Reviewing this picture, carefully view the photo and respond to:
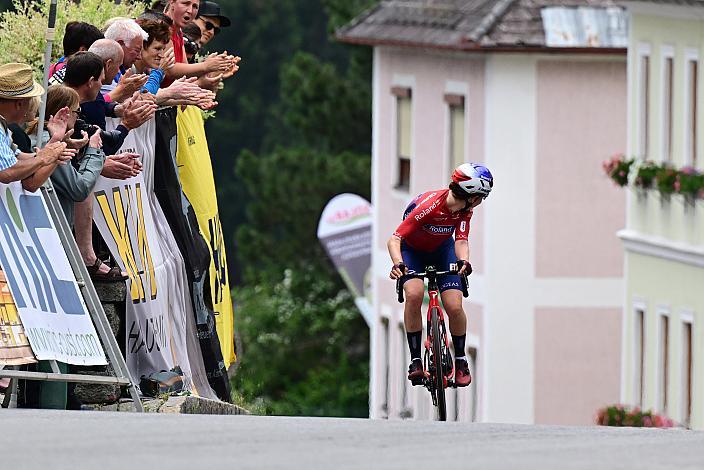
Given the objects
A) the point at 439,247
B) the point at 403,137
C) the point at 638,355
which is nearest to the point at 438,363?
the point at 439,247

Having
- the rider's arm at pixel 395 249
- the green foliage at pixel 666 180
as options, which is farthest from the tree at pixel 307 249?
the rider's arm at pixel 395 249

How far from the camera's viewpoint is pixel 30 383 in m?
13.6

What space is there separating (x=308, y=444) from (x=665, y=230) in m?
24.1

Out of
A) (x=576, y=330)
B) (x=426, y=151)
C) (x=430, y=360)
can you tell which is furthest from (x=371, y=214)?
(x=430, y=360)

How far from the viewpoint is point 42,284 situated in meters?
13.3

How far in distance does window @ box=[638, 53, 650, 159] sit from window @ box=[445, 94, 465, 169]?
4524 millimetres

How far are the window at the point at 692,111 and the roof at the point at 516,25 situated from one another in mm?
3518

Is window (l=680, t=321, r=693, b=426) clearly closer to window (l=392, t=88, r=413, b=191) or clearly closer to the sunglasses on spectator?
window (l=392, t=88, r=413, b=191)

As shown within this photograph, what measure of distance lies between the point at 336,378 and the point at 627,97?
20172 millimetres

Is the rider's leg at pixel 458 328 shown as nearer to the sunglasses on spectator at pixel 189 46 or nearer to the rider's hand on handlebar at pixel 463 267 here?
the rider's hand on handlebar at pixel 463 267

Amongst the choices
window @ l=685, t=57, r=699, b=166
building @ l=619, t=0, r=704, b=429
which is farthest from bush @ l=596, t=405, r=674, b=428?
window @ l=685, t=57, r=699, b=166

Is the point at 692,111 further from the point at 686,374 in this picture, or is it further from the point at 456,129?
the point at 456,129

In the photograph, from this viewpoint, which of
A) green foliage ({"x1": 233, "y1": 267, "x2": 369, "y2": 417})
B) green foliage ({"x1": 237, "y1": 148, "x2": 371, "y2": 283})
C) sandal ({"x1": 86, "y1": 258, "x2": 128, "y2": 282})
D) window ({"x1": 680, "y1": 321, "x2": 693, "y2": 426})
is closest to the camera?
sandal ({"x1": 86, "y1": 258, "x2": 128, "y2": 282})

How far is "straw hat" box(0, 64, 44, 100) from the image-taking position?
43.5 feet
